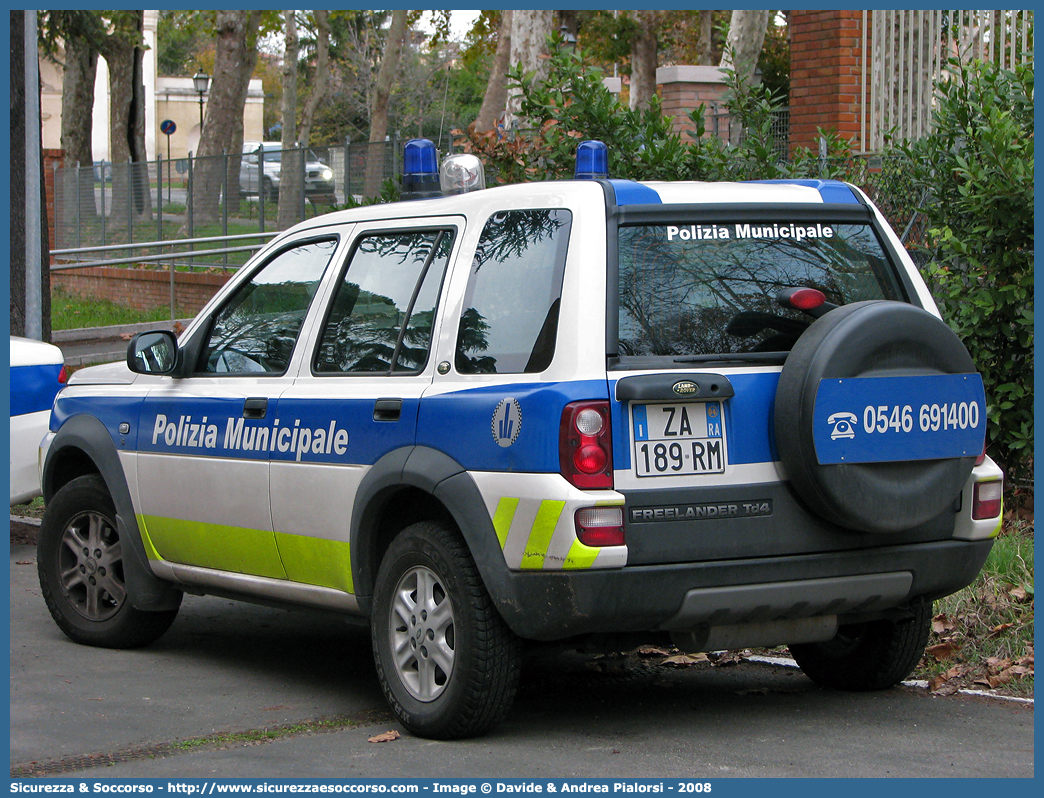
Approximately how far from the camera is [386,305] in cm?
571

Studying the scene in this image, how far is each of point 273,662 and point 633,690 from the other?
175 cm

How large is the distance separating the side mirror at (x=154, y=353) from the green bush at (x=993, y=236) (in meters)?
4.38

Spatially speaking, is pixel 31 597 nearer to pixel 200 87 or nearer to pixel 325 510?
pixel 325 510

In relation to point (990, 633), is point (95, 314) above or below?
above

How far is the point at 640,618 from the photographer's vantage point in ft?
15.9

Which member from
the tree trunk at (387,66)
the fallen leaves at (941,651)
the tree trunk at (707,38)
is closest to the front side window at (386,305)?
the fallen leaves at (941,651)

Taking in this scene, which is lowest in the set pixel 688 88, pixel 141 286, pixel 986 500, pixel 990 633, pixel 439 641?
pixel 990 633

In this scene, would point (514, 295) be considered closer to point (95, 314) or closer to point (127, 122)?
point (95, 314)

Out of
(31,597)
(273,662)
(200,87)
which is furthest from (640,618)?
(200,87)

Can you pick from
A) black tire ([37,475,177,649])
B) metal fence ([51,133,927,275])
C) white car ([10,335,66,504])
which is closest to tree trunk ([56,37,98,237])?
metal fence ([51,133,927,275])

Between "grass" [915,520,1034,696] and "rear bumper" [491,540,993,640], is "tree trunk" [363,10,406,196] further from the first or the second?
"rear bumper" [491,540,993,640]

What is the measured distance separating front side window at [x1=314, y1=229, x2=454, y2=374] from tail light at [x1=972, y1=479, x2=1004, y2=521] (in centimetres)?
210

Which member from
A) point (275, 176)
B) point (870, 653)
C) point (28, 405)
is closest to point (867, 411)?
point (870, 653)

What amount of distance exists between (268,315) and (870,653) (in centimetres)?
292
